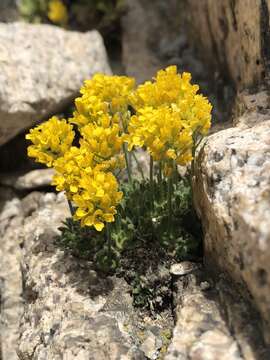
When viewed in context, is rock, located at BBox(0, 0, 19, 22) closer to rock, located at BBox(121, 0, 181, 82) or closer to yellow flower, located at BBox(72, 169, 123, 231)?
rock, located at BBox(121, 0, 181, 82)

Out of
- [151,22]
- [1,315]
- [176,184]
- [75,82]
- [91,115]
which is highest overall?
[151,22]

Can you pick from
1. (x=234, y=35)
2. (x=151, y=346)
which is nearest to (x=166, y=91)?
(x=234, y=35)

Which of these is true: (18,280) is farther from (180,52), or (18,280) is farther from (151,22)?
(151,22)

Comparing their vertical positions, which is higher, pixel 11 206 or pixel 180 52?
pixel 180 52

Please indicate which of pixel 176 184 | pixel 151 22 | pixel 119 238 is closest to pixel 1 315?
pixel 119 238

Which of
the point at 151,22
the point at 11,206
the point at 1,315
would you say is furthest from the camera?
the point at 151,22

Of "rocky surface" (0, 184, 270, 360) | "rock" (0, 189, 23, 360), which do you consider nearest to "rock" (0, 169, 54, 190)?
"rock" (0, 189, 23, 360)

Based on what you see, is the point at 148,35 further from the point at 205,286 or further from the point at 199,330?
the point at 199,330
